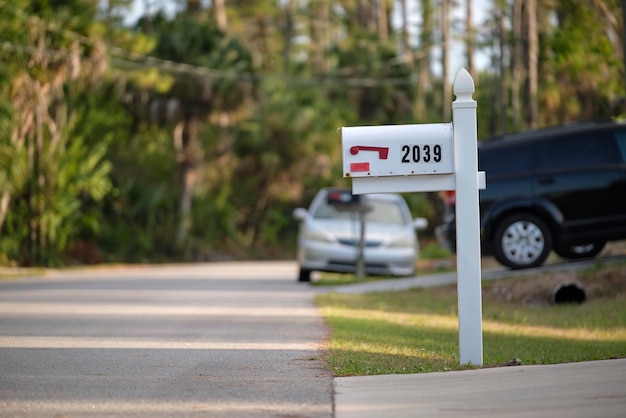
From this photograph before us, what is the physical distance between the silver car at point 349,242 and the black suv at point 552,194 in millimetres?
3331

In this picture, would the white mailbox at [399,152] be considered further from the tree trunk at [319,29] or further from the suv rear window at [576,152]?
the tree trunk at [319,29]

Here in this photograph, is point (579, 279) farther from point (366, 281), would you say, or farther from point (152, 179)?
point (152, 179)

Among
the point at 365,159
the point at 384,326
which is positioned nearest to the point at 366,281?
the point at 384,326

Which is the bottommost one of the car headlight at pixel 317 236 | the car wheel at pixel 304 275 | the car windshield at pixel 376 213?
the car wheel at pixel 304 275

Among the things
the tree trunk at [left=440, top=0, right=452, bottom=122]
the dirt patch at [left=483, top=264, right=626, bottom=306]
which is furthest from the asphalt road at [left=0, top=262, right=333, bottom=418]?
the tree trunk at [left=440, top=0, right=452, bottom=122]

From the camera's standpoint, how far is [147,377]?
7.54 meters

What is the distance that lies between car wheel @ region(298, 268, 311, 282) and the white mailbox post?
37.9 ft

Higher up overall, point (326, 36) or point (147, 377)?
point (326, 36)

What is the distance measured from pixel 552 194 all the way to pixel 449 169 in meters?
8.29

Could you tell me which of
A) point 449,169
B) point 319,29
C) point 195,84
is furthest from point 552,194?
point 319,29

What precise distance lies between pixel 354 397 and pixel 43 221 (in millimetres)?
23089

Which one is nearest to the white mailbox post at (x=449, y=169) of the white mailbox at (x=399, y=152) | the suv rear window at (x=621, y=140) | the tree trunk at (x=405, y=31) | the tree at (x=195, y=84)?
the white mailbox at (x=399, y=152)

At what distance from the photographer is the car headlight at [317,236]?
1930cm

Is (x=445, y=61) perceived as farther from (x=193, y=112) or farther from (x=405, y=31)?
(x=405, y=31)
